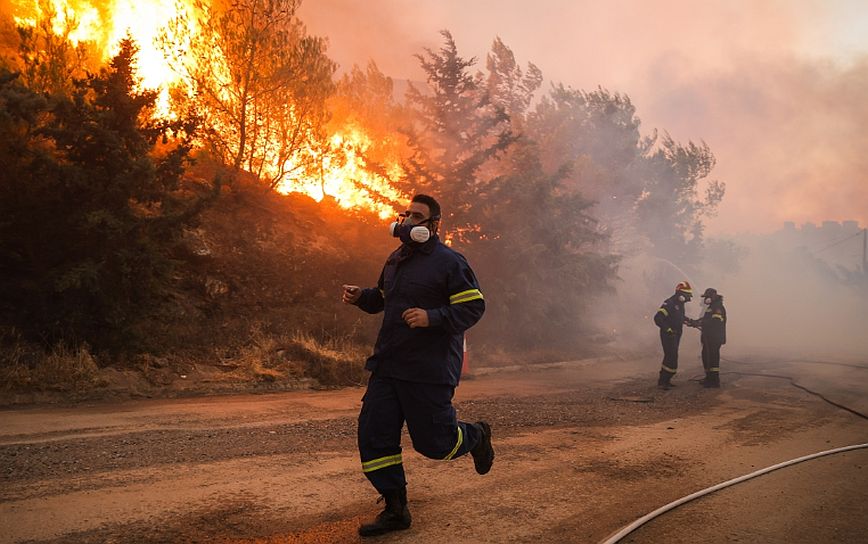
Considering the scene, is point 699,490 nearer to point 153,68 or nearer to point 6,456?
point 6,456

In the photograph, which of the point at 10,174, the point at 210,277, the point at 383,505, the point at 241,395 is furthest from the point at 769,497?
the point at 210,277

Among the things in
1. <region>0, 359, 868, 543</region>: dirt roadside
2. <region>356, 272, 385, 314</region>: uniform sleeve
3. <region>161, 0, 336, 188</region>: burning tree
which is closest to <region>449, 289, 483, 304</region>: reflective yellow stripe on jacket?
<region>356, 272, 385, 314</region>: uniform sleeve

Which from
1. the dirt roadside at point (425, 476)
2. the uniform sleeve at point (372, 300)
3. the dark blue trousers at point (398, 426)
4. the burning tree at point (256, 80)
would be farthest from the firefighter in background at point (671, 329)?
the burning tree at point (256, 80)

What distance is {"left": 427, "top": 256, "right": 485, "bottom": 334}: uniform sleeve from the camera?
153 inches

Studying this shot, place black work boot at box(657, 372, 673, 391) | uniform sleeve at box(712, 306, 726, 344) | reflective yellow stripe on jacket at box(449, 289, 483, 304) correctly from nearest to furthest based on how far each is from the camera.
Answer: reflective yellow stripe on jacket at box(449, 289, 483, 304)
black work boot at box(657, 372, 673, 391)
uniform sleeve at box(712, 306, 726, 344)

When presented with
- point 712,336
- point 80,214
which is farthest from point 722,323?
point 80,214

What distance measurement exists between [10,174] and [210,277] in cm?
577

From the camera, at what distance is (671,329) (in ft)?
43.6

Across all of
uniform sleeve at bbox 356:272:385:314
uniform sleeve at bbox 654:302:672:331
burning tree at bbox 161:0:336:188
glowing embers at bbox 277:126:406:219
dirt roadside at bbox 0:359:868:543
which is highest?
burning tree at bbox 161:0:336:188

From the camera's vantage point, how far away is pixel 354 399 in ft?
34.5

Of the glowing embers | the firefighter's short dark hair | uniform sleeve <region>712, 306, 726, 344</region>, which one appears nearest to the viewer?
the firefighter's short dark hair

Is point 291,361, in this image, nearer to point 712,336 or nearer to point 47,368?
point 47,368

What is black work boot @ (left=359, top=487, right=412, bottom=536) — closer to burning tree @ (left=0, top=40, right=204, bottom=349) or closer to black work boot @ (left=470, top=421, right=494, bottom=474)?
black work boot @ (left=470, top=421, right=494, bottom=474)

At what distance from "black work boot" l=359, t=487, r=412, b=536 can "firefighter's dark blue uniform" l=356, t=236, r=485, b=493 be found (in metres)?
0.10
